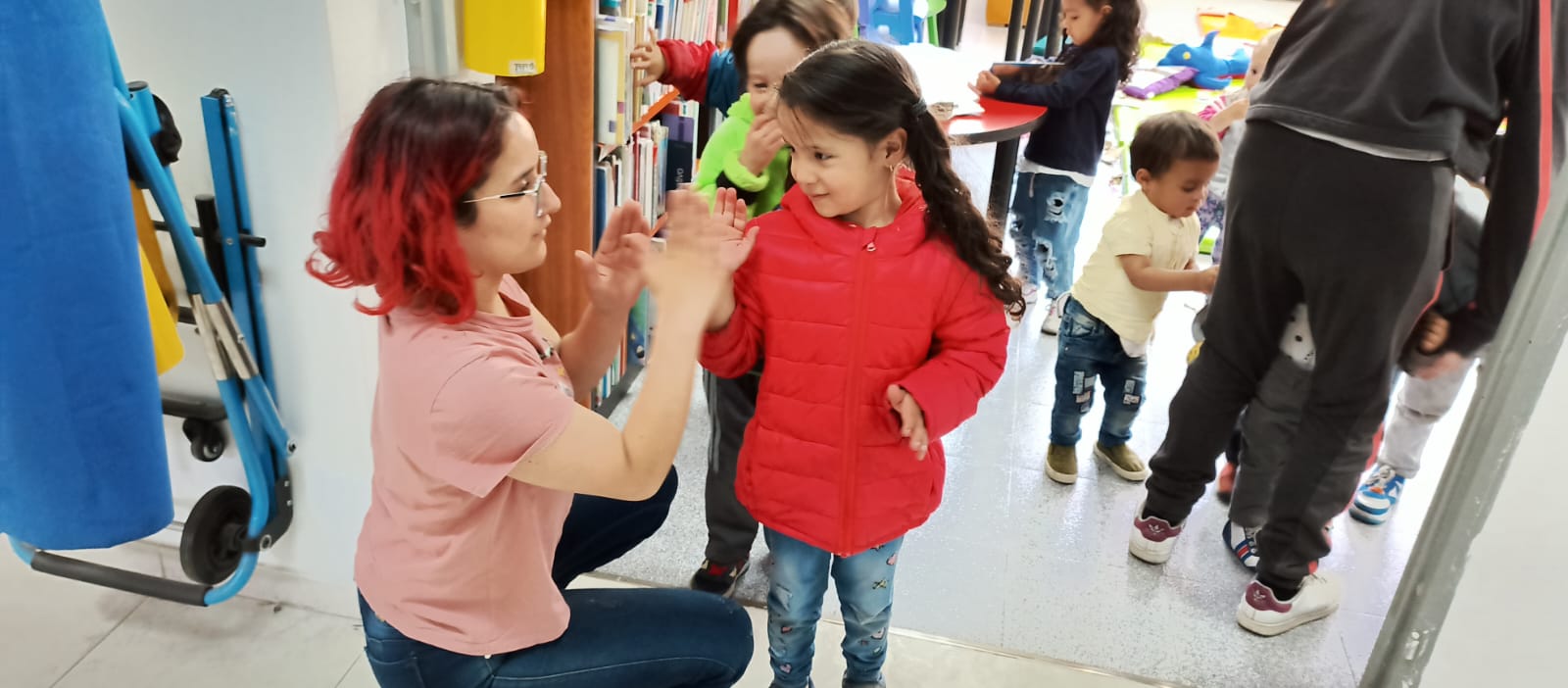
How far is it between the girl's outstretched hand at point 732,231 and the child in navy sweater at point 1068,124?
1726mm

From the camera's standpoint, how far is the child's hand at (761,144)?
5.63 ft

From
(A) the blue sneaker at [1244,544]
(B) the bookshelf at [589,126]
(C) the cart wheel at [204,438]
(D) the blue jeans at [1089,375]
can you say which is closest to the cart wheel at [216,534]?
(C) the cart wheel at [204,438]

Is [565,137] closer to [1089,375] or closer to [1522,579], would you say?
[1089,375]

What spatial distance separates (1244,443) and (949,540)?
678 mm

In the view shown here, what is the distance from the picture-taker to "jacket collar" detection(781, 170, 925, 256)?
4.78 ft

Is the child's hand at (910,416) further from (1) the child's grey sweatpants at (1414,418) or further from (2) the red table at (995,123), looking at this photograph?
(1) the child's grey sweatpants at (1414,418)

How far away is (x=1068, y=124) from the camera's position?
3.05 metres

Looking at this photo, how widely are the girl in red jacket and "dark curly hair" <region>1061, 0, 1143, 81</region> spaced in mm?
1656

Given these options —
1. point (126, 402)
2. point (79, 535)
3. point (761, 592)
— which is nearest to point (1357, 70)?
point (761, 592)

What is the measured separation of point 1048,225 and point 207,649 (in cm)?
246

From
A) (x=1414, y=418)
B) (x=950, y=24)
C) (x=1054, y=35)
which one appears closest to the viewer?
(x=1414, y=418)

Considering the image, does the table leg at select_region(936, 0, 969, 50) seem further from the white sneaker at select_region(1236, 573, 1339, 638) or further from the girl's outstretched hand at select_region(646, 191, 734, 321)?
the girl's outstretched hand at select_region(646, 191, 734, 321)

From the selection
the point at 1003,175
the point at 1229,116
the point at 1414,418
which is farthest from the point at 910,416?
the point at 1003,175

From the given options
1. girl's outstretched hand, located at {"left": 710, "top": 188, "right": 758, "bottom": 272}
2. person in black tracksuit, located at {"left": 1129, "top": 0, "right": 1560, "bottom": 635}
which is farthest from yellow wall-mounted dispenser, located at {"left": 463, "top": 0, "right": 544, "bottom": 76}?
person in black tracksuit, located at {"left": 1129, "top": 0, "right": 1560, "bottom": 635}
